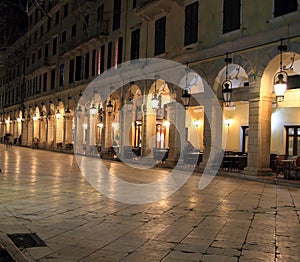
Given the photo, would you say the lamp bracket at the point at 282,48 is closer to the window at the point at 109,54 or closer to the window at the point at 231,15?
the window at the point at 231,15

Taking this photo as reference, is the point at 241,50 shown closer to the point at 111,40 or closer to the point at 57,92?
the point at 111,40

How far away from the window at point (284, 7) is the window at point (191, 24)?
4.63 metres

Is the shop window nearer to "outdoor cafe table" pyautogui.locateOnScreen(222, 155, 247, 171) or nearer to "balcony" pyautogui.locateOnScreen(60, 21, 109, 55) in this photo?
"outdoor cafe table" pyautogui.locateOnScreen(222, 155, 247, 171)

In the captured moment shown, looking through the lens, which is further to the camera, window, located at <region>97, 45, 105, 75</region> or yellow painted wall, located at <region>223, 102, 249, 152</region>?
window, located at <region>97, 45, 105, 75</region>

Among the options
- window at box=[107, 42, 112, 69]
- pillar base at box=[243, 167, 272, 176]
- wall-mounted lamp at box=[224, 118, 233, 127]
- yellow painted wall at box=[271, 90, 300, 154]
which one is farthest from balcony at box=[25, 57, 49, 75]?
pillar base at box=[243, 167, 272, 176]

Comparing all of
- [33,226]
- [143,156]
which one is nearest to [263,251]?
[33,226]

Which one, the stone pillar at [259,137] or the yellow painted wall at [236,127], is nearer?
the stone pillar at [259,137]

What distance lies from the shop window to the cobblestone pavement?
28.0 feet

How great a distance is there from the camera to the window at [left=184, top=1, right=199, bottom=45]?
17984mm

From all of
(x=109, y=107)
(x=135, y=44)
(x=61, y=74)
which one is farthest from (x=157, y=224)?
(x=61, y=74)

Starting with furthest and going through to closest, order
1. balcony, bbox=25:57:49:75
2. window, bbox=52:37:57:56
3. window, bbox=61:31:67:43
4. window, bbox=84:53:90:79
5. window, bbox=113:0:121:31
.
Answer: balcony, bbox=25:57:49:75 → window, bbox=52:37:57:56 → window, bbox=61:31:67:43 → window, bbox=84:53:90:79 → window, bbox=113:0:121:31

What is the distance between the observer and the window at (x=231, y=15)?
15.6m

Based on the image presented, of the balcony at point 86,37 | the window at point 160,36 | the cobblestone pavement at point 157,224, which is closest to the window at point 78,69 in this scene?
the balcony at point 86,37

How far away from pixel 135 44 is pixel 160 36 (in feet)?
9.26
